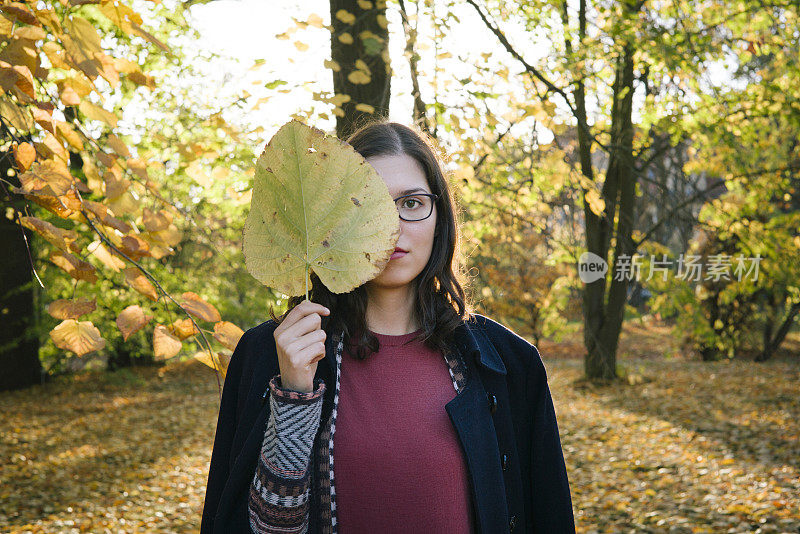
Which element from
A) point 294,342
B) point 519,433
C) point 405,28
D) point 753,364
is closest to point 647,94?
point 405,28

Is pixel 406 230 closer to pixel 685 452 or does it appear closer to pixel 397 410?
pixel 397 410

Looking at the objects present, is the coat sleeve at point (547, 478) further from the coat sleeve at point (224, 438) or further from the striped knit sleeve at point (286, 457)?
the coat sleeve at point (224, 438)

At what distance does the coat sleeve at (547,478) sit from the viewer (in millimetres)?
1739

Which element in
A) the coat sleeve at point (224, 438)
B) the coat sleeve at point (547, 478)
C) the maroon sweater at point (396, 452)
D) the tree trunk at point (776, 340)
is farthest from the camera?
the tree trunk at point (776, 340)

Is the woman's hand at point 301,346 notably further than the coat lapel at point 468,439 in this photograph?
No

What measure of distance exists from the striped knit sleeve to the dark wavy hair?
315 mm

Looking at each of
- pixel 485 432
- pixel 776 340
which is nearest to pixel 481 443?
pixel 485 432

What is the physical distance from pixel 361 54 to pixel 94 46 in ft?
6.96

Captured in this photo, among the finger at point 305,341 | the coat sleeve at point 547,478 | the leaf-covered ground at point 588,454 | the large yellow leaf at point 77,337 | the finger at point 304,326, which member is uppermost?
the finger at point 304,326

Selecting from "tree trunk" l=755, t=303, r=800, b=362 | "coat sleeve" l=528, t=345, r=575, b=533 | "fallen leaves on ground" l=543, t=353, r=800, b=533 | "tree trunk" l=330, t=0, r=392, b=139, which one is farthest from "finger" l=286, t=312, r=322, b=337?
"tree trunk" l=755, t=303, r=800, b=362

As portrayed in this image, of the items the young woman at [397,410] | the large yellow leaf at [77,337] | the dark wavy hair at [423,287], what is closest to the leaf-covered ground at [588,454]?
the young woman at [397,410]

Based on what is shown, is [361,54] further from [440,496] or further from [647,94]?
[647,94]

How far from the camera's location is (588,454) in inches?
274

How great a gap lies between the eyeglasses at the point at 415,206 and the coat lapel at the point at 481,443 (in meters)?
0.39
